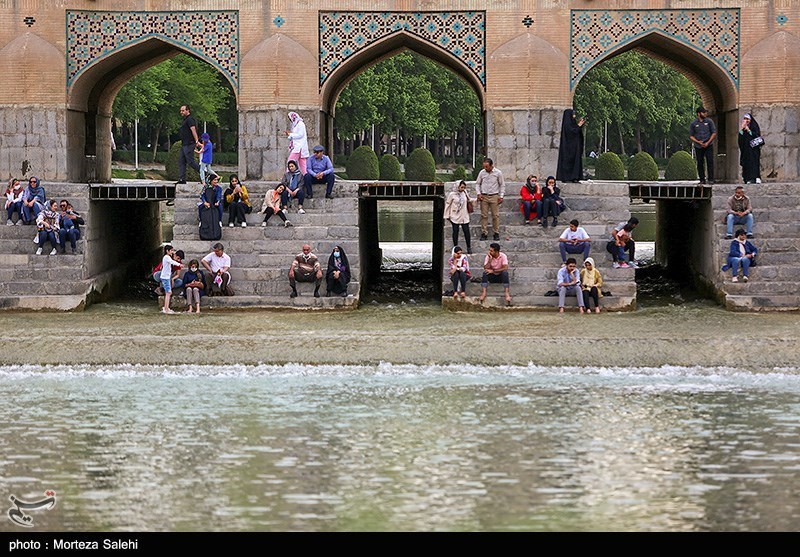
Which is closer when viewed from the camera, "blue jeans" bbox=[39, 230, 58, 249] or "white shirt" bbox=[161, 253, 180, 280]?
"white shirt" bbox=[161, 253, 180, 280]

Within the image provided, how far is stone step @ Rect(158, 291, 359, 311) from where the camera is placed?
20.0m

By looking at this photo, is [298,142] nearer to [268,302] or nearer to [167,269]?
[268,302]

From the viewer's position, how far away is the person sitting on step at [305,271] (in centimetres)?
2017

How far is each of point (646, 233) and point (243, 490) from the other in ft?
101

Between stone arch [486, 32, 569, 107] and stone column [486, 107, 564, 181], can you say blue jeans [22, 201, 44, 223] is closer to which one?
stone column [486, 107, 564, 181]

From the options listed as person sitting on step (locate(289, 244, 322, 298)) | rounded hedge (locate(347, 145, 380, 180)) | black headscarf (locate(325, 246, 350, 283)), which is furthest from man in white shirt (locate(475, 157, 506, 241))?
rounded hedge (locate(347, 145, 380, 180))

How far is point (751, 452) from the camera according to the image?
39.9 ft

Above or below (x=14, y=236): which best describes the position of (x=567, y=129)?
above

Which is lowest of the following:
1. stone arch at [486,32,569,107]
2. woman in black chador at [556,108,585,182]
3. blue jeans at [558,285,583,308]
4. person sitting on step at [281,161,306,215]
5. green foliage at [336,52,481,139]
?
blue jeans at [558,285,583,308]

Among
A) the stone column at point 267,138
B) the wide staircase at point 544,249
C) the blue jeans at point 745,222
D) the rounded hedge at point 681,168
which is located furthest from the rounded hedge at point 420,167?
the blue jeans at point 745,222

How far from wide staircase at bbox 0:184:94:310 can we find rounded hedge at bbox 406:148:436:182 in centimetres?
3117

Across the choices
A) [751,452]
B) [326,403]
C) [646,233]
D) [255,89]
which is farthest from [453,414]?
[646,233]

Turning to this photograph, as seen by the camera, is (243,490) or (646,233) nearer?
(243,490)
